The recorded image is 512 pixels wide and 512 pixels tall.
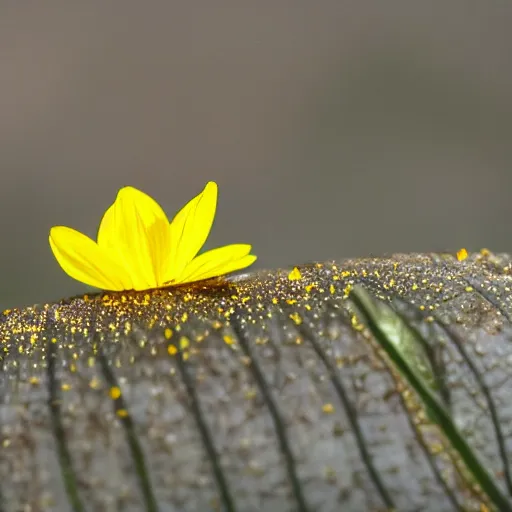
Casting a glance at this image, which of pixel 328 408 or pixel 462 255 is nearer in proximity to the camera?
pixel 328 408

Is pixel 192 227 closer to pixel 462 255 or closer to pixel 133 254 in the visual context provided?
pixel 133 254

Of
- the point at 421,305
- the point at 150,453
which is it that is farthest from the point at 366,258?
the point at 150,453

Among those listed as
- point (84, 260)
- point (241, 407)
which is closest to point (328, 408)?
point (241, 407)

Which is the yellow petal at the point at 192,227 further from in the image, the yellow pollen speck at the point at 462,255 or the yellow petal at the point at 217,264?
the yellow pollen speck at the point at 462,255

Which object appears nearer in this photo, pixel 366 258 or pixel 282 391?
pixel 282 391

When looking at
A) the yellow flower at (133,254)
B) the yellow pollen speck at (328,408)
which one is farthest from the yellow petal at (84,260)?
the yellow pollen speck at (328,408)

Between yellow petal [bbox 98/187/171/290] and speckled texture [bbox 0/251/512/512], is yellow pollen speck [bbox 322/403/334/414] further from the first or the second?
yellow petal [bbox 98/187/171/290]

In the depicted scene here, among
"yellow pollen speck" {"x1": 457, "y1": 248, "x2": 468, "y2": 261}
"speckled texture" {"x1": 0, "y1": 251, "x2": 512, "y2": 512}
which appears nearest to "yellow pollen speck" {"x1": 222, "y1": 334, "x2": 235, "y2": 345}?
"speckled texture" {"x1": 0, "y1": 251, "x2": 512, "y2": 512}

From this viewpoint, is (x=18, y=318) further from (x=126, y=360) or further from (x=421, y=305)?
(x=421, y=305)
